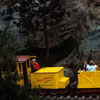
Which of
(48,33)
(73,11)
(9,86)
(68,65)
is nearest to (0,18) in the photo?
(48,33)

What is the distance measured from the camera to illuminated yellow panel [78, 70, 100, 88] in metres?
10.2

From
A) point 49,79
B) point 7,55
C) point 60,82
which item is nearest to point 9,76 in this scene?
point 7,55

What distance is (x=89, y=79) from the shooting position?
10328 millimetres

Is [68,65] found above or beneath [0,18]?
beneath

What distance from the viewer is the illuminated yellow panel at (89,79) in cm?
1023

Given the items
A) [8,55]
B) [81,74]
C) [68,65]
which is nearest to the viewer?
[8,55]

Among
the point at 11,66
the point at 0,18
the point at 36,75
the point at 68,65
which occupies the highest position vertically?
the point at 0,18

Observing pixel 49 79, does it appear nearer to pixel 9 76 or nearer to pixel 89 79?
pixel 89 79

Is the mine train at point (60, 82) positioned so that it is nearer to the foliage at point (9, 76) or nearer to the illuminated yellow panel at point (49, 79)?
the illuminated yellow panel at point (49, 79)

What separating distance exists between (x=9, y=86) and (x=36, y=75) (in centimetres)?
256

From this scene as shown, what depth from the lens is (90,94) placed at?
10711 mm

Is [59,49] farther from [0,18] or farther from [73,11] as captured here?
[0,18]

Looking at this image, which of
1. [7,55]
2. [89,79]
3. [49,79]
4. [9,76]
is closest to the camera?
[7,55]

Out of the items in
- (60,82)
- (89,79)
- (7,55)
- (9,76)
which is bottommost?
(60,82)
